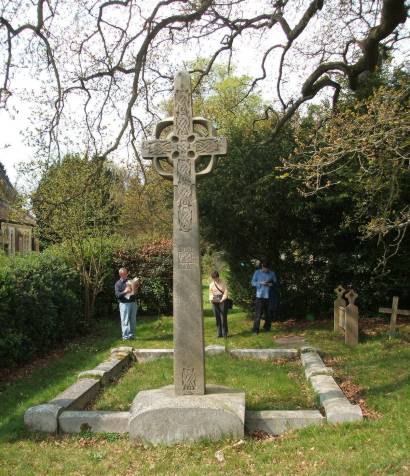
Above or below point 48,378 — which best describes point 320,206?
above

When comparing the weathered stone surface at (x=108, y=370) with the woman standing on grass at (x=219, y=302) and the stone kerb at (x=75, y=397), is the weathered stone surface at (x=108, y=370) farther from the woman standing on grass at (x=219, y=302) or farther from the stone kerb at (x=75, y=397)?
the woman standing on grass at (x=219, y=302)

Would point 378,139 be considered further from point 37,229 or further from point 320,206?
point 37,229

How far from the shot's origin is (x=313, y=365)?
9.21 meters

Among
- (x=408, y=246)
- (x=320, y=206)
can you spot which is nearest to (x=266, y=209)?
(x=320, y=206)

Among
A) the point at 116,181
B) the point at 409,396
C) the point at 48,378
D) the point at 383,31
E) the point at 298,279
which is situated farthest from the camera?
the point at 116,181

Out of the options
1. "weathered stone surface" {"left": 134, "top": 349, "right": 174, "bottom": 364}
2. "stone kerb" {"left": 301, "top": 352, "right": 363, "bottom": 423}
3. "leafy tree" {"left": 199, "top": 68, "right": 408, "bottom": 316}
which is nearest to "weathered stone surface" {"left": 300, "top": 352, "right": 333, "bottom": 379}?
"stone kerb" {"left": 301, "top": 352, "right": 363, "bottom": 423}

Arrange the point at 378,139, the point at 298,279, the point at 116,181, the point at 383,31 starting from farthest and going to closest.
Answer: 1. the point at 116,181
2. the point at 298,279
3. the point at 383,31
4. the point at 378,139

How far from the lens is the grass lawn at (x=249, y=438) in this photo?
5145mm

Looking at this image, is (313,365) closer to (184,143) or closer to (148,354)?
(148,354)

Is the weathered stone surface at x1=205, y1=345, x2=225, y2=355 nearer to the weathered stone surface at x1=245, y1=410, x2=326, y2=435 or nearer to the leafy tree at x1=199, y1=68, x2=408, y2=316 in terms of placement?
the weathered stone surface at x1=245, y1=410, x2=326, y2=435

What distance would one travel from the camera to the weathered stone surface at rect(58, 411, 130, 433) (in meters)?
6.36

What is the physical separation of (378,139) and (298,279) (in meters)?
8.77

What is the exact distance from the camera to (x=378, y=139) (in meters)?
8.04

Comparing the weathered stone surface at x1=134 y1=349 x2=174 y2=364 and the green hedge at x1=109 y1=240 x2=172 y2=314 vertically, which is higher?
the green hedge at x1=109 y1=240 x2=172 y2=314
